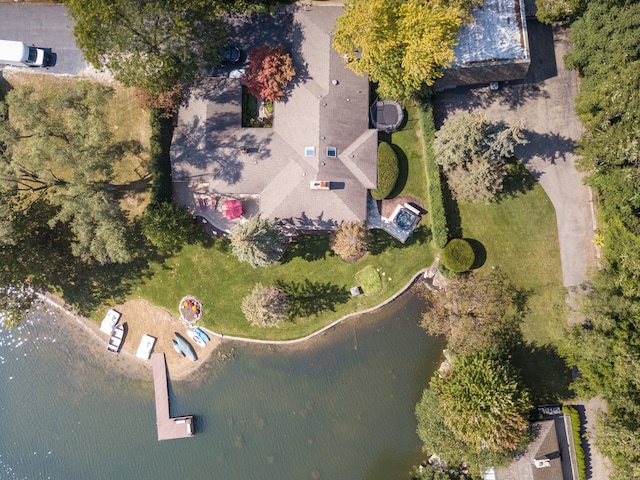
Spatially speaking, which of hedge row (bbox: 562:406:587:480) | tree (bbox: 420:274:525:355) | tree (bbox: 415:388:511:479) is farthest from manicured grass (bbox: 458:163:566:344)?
tree (bbox: 415:388:511:479)

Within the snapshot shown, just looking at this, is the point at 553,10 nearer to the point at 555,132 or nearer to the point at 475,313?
the point at 555,132

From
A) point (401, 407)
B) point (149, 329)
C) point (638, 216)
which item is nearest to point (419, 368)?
point (401, 407)

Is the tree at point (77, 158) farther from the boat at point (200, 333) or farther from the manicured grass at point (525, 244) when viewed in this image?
the manicured grass at point (525, 244)

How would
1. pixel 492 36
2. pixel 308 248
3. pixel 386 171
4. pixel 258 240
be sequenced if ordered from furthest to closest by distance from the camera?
1. pixel 308 248
2. pixel 386 171
3. pixel 492 36
4. pixel 258 240

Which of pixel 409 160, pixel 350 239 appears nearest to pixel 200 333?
pixel 350 239

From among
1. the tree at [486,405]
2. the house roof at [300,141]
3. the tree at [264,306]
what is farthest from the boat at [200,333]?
the tree at [486,405]

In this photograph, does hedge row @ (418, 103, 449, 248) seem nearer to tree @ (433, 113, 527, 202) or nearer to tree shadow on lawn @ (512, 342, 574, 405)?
tree @ (433, 113, 527, 202)
